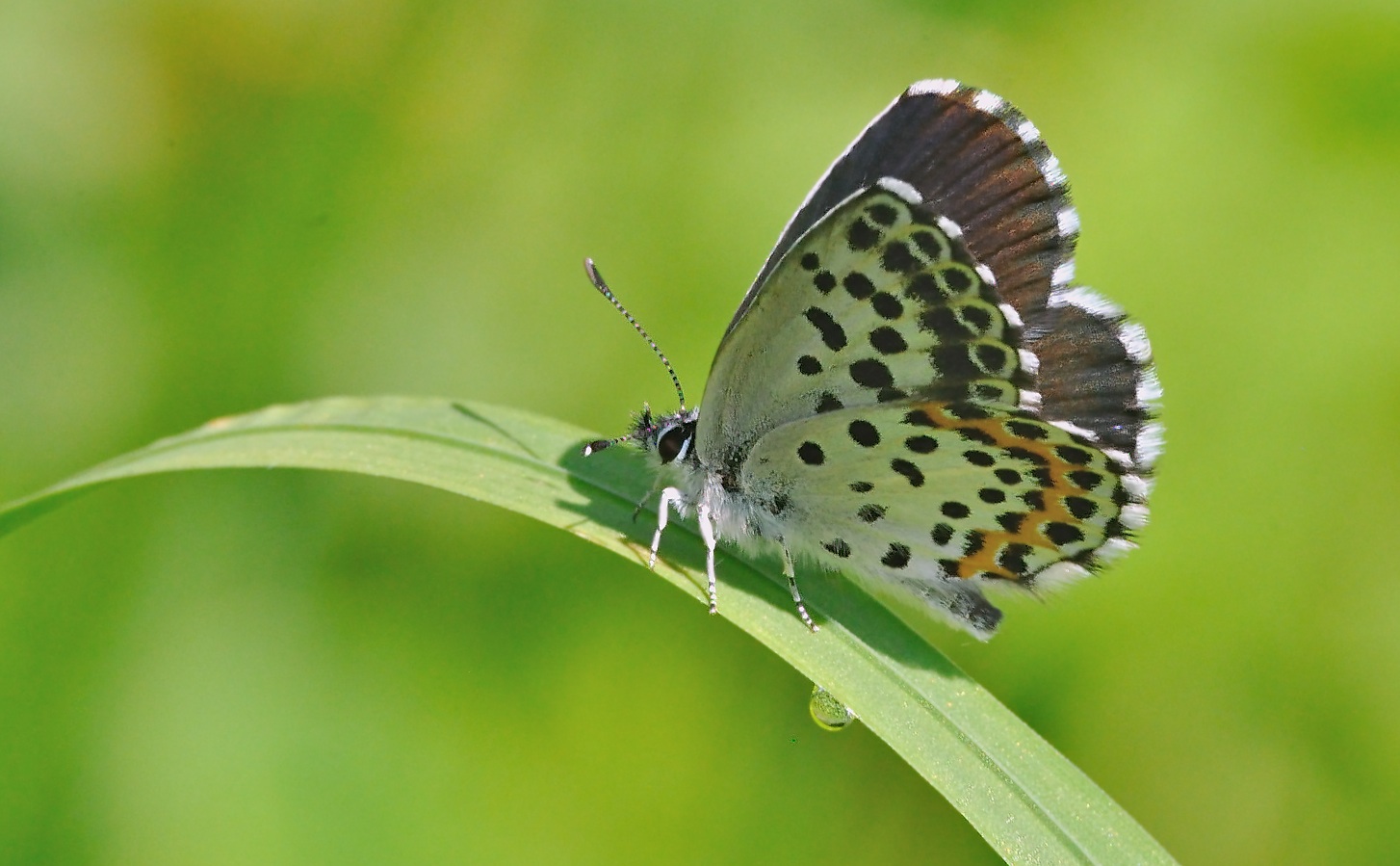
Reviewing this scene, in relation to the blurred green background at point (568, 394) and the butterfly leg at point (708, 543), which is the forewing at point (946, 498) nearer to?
the butterfly leg at point (708, 543)

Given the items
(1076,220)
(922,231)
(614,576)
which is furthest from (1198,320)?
(614,576)

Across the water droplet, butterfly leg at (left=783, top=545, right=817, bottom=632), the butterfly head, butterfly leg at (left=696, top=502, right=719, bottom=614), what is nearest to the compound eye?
the butterfly head

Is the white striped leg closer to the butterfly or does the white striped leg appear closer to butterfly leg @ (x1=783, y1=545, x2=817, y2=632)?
the butterfly

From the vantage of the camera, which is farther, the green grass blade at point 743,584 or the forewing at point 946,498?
the forewing at point 946,498

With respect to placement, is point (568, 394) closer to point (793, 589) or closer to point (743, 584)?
point (743, 584)

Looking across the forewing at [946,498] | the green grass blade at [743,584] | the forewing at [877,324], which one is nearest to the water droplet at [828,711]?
the green grass blade at [743,584]

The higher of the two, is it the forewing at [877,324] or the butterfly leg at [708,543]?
the forewing at [877,324]
